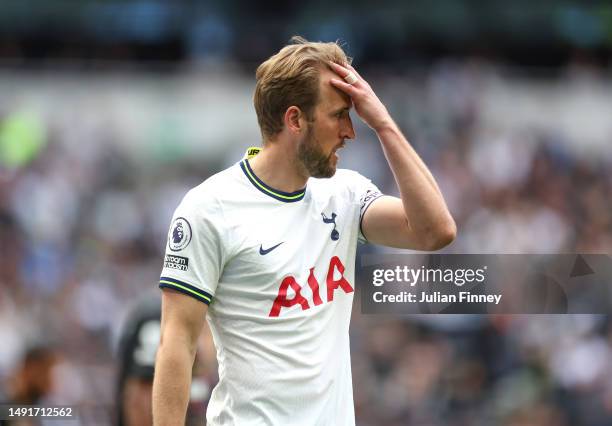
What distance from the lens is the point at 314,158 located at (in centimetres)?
338

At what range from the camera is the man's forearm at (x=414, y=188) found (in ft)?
10.9

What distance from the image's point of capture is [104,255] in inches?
440

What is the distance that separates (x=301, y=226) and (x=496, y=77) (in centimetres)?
1154

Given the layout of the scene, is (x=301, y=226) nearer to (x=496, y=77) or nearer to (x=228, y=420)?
(x=228, y=420)

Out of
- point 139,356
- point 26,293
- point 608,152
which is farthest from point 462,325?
point 608,152

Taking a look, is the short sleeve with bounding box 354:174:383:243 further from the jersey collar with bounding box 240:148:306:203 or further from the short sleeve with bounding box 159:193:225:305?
the short sleeve with bounding box 159:193:225:305

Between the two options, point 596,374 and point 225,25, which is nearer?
point 596,374

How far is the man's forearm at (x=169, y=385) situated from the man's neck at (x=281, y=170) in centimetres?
60

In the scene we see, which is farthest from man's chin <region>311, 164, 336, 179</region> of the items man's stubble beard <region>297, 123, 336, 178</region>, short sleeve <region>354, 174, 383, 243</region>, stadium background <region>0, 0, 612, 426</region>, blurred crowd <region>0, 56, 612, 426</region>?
stadium background <region>0, 0, 612, 426</region>

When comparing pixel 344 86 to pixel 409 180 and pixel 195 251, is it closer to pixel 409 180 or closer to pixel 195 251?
pixel 409 180

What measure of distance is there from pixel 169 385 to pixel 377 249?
17.6 feet

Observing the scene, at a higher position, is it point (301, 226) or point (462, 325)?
point (462, 325)

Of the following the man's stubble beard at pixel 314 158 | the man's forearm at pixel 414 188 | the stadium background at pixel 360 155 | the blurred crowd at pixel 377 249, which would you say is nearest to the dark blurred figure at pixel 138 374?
the blurred crowd at pixel 377 249

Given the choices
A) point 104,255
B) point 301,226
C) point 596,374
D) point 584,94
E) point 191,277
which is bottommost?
point 191,277
